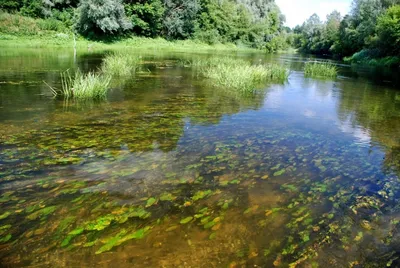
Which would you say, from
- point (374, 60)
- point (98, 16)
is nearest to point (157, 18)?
point (98, 16)

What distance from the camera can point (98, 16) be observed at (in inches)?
1583

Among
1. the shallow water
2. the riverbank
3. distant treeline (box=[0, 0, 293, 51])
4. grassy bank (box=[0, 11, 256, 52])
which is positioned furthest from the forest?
the shallow water

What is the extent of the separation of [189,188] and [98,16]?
41225 mm

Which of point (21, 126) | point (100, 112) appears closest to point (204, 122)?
point (100, 112)

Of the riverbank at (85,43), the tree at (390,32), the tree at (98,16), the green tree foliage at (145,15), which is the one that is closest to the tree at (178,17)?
→ the green tree foliage at (145,15)

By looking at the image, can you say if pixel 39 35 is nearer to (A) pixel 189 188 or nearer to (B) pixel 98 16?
(B) pixel 98 16

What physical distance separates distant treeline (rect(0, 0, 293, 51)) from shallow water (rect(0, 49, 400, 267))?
34007 mm

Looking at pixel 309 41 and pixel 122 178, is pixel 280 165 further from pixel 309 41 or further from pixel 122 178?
pixel 309 41

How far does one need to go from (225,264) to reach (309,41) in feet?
342

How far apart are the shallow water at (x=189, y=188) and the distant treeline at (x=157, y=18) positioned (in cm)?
3401

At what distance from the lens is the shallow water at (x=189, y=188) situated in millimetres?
4008

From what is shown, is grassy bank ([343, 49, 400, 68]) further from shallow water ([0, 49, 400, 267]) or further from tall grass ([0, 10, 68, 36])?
tall grass ([0, 10, 68, 36])

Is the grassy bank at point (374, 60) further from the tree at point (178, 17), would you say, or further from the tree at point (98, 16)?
the tree at point (98, 16)

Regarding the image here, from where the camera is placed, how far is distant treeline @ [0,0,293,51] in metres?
40.9
